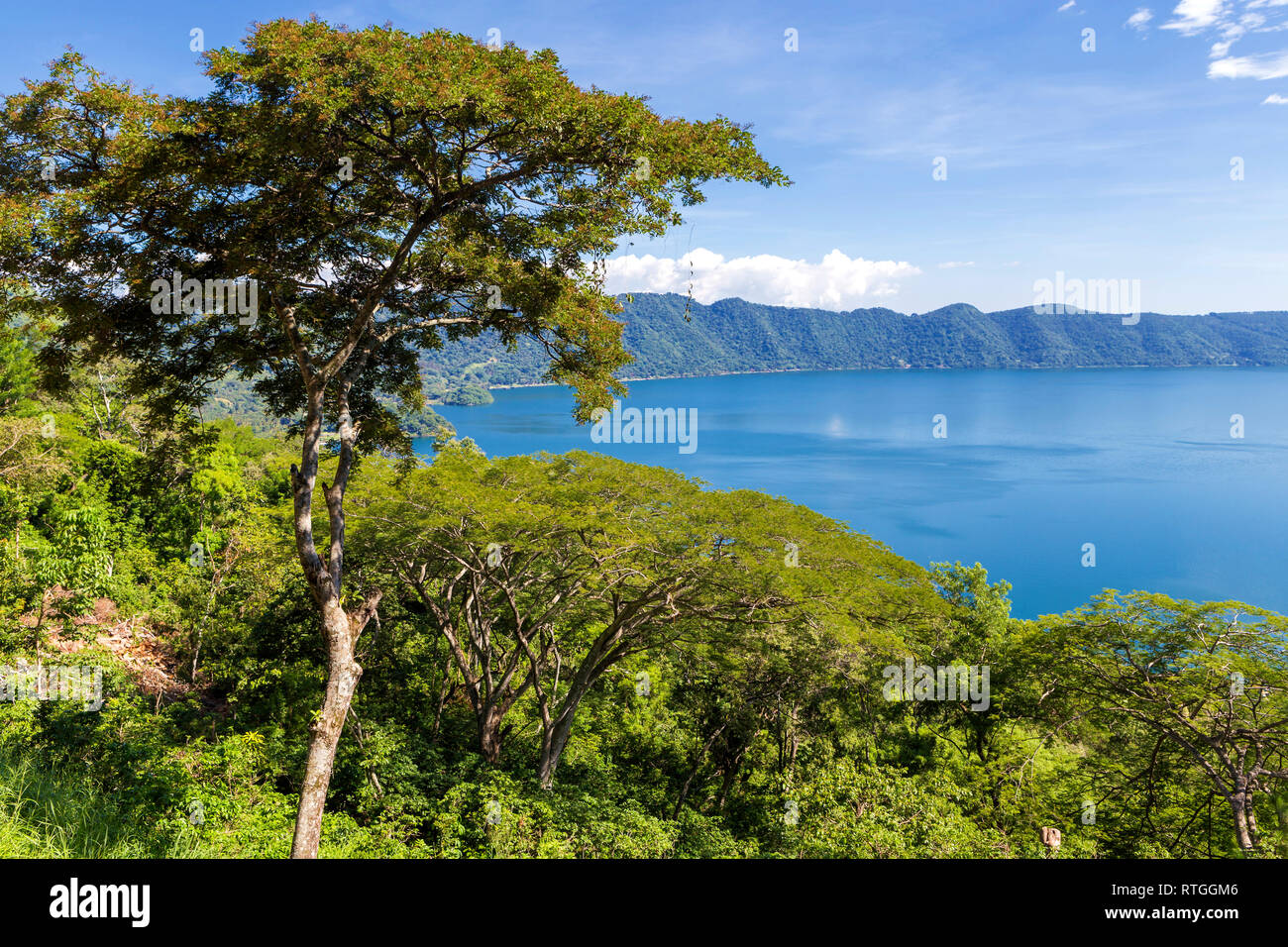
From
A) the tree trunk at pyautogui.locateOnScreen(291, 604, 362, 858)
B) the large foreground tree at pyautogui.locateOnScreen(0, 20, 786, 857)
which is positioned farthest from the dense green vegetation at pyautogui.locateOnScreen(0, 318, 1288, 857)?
the large foreground tree at pyautogui.locateOnScreen(0, 20, 786, 857)

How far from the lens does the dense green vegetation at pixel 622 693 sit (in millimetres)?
9094

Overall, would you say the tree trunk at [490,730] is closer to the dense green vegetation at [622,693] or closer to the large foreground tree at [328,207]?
the dense green vegetation at [622,693]

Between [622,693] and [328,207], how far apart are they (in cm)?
1292

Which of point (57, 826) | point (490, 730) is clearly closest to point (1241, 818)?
point (490, 730)

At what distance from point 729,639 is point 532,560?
375cm

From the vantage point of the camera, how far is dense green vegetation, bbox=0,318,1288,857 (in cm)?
909

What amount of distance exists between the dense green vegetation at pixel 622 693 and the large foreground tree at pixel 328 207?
1.88 meters

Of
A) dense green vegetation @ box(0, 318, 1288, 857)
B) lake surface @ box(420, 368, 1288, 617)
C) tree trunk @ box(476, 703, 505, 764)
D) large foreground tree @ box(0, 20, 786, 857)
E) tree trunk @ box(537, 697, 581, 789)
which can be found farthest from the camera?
lake surface @ box(420, 368, 1288, 617)

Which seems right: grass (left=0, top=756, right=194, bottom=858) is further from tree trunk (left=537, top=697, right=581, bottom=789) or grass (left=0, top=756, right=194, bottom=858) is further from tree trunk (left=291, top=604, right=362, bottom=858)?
tree trunk (left=537, top=697, right=581, bottom=789)

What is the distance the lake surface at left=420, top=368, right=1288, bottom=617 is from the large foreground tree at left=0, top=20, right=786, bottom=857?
140 ft

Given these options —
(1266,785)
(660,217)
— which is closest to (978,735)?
(1266,785)

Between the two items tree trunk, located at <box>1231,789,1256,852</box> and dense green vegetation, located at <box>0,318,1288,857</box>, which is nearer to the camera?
dense green vegetation, located at <box>0,318,1288,857</box>
